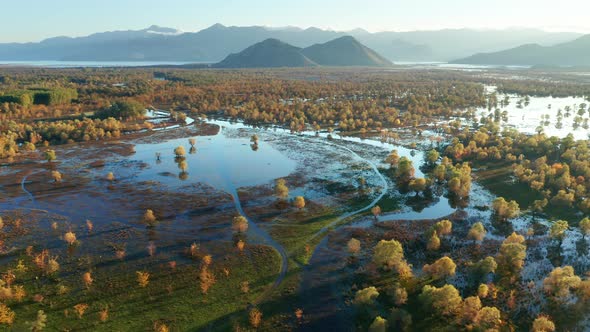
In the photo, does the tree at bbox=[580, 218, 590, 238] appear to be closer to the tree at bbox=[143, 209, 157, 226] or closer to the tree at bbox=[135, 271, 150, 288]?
the tree at bbox=[135, 271, 150, 288]


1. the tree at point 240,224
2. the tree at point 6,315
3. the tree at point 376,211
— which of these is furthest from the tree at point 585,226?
the tree at point 6,315

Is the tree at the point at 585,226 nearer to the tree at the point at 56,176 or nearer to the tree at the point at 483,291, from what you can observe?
the tree at the point at 483,291

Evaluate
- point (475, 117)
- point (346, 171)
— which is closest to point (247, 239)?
point (346, 171)

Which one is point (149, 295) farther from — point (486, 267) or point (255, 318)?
point (486, 267)

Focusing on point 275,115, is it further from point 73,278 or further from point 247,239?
point 73,278

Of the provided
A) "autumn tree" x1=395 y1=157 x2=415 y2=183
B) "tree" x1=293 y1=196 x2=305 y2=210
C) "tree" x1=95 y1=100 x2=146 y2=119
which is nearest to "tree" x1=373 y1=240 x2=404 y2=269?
"tree" x1=293 y1=196 x2=305 y2=210

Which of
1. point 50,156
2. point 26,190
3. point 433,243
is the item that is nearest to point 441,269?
point 433,243
